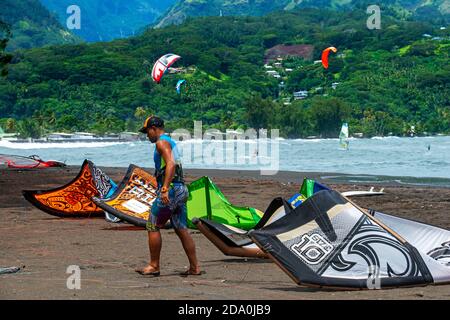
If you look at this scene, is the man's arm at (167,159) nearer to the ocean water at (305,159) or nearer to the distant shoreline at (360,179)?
the distant shoreline at (360,179)

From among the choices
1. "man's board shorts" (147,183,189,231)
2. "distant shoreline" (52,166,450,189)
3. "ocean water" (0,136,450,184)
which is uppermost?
"man's board shorts" (147,183,189,231)

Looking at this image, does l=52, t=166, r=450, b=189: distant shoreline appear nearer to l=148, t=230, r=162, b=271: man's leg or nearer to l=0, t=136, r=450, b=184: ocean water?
l=0, t=136, r=450, b=184: ocean water

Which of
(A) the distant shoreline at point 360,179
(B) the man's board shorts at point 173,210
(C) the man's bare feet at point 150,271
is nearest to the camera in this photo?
Result: (B) the man's board shorts at point 173,210

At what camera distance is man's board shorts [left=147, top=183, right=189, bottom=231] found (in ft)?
34.4

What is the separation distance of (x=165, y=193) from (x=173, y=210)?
0.25 metres

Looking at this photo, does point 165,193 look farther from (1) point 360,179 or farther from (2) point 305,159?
(2) point 305,159

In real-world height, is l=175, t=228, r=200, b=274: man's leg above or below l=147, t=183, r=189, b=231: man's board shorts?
below

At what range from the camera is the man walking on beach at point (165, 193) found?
10.4m

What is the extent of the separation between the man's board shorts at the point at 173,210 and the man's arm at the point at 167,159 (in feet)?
0.51

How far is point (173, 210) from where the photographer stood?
34.6ft

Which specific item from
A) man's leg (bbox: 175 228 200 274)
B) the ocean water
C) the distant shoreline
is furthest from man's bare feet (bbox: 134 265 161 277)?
the ocean water

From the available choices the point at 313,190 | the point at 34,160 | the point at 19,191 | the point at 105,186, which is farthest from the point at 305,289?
the point at 34,160

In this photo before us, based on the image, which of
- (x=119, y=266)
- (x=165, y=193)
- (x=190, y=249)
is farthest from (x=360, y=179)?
(x=165, y=193)

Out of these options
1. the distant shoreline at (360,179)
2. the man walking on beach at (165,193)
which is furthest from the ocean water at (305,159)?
the man walking on beach at (165,193)
